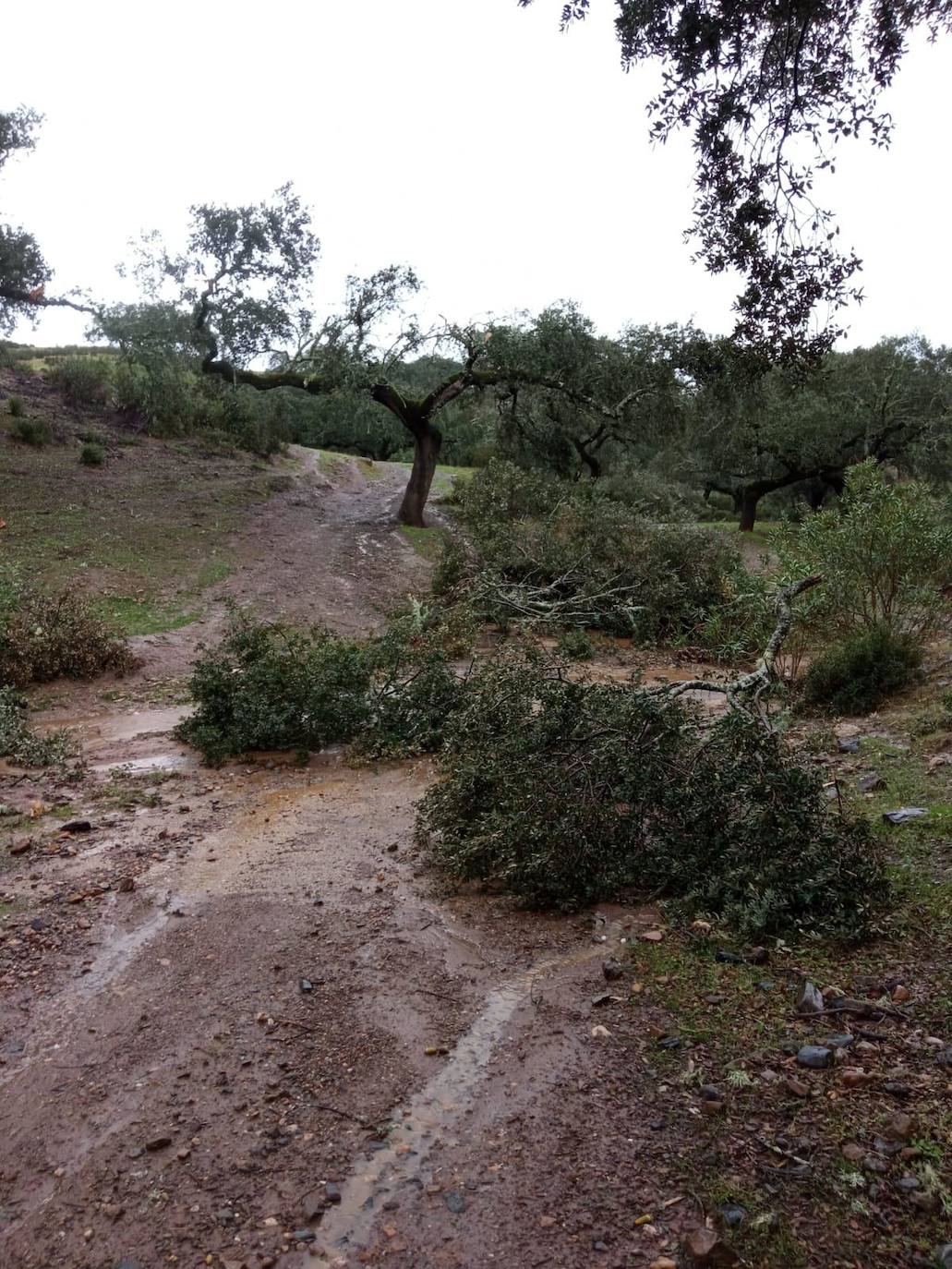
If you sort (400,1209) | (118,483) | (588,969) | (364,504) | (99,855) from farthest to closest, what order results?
(364,504), (118,483), (99,855), (588,969), (400,1209)

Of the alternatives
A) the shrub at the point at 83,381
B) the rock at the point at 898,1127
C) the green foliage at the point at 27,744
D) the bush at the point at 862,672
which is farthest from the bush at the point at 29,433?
the rock at the point at 898,1127

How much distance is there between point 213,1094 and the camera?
322 centimetres

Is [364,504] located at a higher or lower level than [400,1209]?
higher

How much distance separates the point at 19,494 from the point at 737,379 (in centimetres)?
1525

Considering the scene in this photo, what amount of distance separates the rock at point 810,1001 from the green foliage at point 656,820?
51 centimetres

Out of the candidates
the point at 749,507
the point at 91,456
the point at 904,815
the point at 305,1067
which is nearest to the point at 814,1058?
the point at 305,1067

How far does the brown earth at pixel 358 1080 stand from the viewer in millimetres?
2525

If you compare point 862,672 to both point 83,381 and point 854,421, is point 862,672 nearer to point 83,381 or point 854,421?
point 854,421

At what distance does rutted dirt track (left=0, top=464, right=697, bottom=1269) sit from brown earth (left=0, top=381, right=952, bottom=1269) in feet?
0.04

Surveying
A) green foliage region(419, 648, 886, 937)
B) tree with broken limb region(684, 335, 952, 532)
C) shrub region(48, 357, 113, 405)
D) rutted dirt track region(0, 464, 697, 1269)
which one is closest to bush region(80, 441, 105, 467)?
shrub region(48, 357, 113, 405)

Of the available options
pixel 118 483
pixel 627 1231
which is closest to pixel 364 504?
pixel 118 483

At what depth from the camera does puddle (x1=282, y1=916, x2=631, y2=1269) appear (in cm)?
255

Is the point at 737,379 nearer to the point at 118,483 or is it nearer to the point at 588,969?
the point at 588,969

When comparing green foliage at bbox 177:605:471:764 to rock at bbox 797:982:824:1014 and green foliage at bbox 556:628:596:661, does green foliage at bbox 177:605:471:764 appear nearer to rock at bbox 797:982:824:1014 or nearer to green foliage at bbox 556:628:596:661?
green foliage at bbox 556:628:596:661
